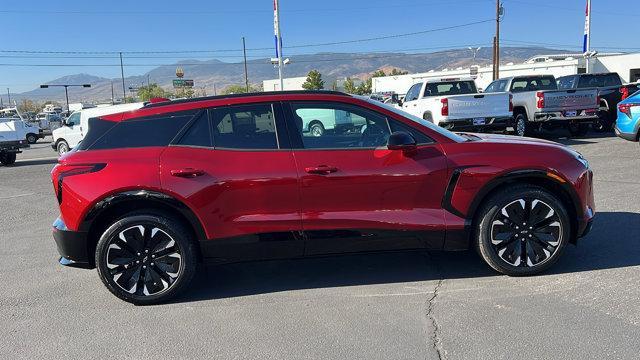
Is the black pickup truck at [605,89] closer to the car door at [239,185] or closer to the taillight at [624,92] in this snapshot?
the taillight at [624,92]

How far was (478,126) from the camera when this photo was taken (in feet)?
44.2

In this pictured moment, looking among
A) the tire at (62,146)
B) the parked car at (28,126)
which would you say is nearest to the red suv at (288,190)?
the tire at (62,146)

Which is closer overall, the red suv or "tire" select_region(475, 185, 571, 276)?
the red suv

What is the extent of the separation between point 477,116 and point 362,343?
11.0 m

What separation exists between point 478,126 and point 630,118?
11.4 feet

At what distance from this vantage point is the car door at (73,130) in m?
18.5

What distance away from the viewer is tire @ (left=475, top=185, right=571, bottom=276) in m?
4.36

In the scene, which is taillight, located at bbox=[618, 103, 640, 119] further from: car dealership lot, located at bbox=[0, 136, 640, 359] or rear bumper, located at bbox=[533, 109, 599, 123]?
car dealership lot, located at bbox=[0, 136, 640, 359]

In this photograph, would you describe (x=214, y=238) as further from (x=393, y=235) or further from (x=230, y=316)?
(x=393, y=235)

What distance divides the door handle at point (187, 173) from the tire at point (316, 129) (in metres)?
0.99

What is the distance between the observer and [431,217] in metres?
4.30

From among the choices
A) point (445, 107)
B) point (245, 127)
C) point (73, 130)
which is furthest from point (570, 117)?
point (73, 130)

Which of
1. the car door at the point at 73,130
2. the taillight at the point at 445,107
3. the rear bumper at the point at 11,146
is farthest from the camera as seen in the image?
the car door at the point at 73,130

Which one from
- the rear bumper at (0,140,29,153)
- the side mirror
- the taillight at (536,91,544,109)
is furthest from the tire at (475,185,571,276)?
the rear bumper at (0,140,29,153)
